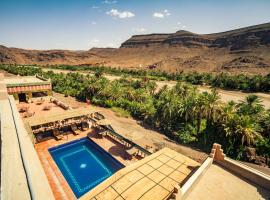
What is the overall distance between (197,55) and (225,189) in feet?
479

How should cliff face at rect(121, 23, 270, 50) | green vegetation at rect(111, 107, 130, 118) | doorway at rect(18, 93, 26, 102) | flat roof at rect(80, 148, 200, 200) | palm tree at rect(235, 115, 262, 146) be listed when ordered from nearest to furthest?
flat roof at rect(80, 148, 200, 200) → palm tree at rect(235, 115, 262, 146) → green vegetation at rect(111, 107, 130, 118) → doorway at rect(18, 93, 26, 102) → cliff face at rect(121, 23, 270, 50)

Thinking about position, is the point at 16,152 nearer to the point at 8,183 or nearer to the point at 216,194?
the point at 8,183

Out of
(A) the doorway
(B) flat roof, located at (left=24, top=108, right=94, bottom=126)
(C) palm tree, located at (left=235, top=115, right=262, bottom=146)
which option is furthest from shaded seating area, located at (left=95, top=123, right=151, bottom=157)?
(A) the doorway

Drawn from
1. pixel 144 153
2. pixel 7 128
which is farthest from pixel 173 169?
pixel 7 128

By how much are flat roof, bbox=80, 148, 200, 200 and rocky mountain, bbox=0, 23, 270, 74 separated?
93.0 meters

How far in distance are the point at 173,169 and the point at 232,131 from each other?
13967 mm

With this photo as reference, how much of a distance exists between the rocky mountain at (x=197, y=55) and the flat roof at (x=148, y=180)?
305 ft

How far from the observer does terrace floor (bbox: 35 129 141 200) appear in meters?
14.3

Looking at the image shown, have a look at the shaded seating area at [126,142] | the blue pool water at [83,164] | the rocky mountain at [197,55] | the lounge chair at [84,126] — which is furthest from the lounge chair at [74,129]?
the rocky mountain at [197,55]

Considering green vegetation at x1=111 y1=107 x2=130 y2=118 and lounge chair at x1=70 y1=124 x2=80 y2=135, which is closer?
lounge chair at x1=70 y1=124 x2=80 y2=135

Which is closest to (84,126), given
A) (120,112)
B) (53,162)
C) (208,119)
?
(53,162)

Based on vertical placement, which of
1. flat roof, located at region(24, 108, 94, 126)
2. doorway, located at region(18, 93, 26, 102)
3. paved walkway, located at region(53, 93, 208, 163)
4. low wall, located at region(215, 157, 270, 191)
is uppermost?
low wall, located at region(215, 157, 270, 191)

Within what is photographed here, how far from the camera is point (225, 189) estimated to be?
10.5m

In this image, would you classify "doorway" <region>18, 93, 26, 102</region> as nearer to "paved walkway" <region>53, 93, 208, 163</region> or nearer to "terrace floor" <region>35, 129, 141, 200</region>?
"paved walkway" <region>53, 93, 208, 163</region>
